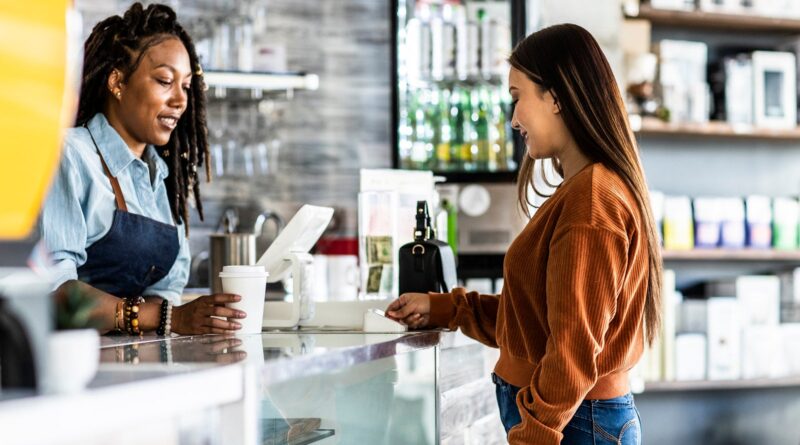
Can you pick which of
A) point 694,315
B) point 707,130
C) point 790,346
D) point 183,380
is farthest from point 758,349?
point 183,380

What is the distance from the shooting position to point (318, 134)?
4977 millimetres

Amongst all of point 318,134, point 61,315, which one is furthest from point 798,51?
point 61,315

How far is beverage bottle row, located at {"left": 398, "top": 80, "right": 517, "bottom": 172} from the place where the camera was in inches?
182

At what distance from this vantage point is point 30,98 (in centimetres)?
99

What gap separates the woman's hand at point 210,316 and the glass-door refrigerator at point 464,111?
93.9 inches

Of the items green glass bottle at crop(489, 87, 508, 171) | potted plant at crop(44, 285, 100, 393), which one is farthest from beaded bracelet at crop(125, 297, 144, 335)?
green glass bottle at crop(489, 87, 508, 171)

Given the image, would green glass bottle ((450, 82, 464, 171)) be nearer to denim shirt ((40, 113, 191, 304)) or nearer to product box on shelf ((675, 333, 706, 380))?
product box on shelf ((675, 333, 706, 380))

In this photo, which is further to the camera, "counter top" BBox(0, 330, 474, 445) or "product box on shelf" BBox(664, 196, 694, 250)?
"product box on shelf" BBox(664, 196, 694, 250)

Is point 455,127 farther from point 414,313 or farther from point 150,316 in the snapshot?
point 150,316

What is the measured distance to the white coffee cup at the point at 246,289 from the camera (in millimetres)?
2146

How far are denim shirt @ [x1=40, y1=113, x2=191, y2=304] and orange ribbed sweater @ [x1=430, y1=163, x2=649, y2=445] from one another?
980 millimetres

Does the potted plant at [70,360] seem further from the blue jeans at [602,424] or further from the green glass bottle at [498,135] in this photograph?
the green glass bottle at [498,135]

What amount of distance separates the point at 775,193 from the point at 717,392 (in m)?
0.98

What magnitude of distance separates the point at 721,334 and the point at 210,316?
3.01 metres
